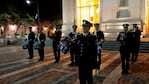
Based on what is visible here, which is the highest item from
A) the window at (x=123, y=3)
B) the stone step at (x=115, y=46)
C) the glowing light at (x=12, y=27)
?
the window at (x=123, y=3)

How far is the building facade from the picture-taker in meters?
20.2

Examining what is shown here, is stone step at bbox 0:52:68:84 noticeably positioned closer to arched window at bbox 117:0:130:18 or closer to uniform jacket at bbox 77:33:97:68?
uniform jacket at bbox 77:33:97:68

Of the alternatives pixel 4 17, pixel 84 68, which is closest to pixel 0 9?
pixel 4 17

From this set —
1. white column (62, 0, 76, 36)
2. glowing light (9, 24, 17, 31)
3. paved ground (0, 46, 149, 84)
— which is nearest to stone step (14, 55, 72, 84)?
paved ground (0, 46, 149, 84)

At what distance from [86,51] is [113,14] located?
16997mm

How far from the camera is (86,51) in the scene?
5.23m

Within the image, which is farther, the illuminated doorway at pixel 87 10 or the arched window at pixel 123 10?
the illuminated doorway at pixel 87 10

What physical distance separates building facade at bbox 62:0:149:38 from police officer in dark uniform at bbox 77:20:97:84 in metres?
15.5

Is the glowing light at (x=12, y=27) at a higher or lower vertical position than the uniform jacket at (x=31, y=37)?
higher

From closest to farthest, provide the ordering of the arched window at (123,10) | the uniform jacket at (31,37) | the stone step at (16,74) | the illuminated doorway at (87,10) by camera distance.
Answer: the stone step at (16,74) < the uniform jacket at (31,37) < the arched window at (123,10) < the illuminated doorway at (87,10)

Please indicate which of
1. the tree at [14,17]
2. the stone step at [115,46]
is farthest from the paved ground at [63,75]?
the tree at [14,17]

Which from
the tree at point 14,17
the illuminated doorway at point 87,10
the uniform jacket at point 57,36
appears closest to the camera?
the uniform jacket at point 57,36

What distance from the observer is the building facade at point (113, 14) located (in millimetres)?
20234

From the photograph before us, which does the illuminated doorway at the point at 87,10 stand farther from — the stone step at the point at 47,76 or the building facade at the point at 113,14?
the stone step at the point at 47,76
